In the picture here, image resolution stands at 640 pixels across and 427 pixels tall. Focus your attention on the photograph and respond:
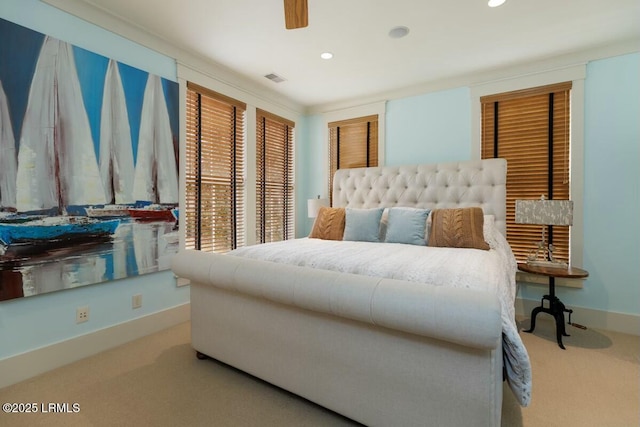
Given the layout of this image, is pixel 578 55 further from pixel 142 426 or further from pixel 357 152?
pixel 142 426

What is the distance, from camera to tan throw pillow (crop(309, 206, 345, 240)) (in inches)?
125

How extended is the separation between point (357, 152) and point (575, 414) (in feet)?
11.2

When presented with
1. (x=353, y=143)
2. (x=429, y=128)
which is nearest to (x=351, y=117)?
(x=353, y=143)

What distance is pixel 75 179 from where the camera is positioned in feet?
7.26

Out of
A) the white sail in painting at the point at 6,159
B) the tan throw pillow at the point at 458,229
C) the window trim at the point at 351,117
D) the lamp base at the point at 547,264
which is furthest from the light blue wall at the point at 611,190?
the white sail in painting at the point at 6,159

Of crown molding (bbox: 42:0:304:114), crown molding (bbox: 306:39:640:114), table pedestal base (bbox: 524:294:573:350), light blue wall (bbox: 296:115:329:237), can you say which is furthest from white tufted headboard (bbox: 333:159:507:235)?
crown molding (bbox: 42:0:304:114)

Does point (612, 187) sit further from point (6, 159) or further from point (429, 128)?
point (6, 159)

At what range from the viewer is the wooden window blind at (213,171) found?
311 centimetres

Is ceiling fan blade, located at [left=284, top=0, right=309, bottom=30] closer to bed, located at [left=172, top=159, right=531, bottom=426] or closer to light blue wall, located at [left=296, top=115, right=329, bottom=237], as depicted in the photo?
bed, located at [left=172, top=159, right=531, bottom=426]

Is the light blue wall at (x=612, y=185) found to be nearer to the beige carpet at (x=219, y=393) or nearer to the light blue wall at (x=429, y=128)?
the beige carpet at (x=219, y=393)

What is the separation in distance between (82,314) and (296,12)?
261 cm

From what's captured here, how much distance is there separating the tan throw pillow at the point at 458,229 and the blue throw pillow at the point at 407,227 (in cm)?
10

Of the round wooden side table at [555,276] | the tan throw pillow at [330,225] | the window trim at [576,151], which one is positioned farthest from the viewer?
the tan throw pillow at [330,225]

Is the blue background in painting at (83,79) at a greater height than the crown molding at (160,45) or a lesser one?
lesser
